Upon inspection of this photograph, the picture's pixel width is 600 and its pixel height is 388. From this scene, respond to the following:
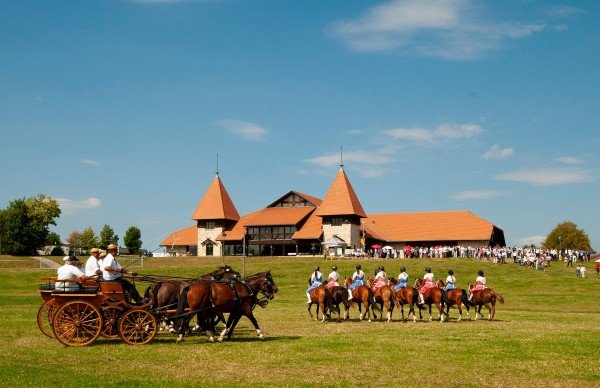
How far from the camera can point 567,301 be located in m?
40.4

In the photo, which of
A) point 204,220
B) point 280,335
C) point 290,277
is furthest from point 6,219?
point 280,335

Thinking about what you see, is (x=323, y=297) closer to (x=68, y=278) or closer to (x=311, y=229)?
(x=68, y=278)

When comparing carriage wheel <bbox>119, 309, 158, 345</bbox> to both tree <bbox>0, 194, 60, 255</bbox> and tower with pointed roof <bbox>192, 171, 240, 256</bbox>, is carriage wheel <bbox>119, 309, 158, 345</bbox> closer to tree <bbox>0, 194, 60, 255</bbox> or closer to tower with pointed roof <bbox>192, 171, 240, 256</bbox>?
tower with pointed roof <bbox>192, 171, 240, 256</bbox>

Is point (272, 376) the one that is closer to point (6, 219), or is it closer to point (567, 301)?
point (567, 301)

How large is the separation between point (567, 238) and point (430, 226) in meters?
43.6

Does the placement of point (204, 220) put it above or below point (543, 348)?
above

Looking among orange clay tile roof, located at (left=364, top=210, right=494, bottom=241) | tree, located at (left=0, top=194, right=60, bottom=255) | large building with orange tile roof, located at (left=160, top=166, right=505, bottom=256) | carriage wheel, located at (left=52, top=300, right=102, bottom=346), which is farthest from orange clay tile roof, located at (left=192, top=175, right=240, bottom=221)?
carriage wheel, located at (left=52, top=300, right=102, bottom=346)

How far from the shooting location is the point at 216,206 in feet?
306

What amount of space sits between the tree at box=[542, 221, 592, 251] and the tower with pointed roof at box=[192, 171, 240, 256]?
2446 inches

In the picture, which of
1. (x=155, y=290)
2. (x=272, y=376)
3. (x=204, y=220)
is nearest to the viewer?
(x=272, y=376)

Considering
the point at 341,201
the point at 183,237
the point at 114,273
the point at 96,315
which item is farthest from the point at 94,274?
the point at 183,237

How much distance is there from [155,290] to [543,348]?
10.8m

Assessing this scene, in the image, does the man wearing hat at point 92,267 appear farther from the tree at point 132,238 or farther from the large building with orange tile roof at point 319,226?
the tree at point 132,238

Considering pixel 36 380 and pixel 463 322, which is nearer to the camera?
pixel 36 380
